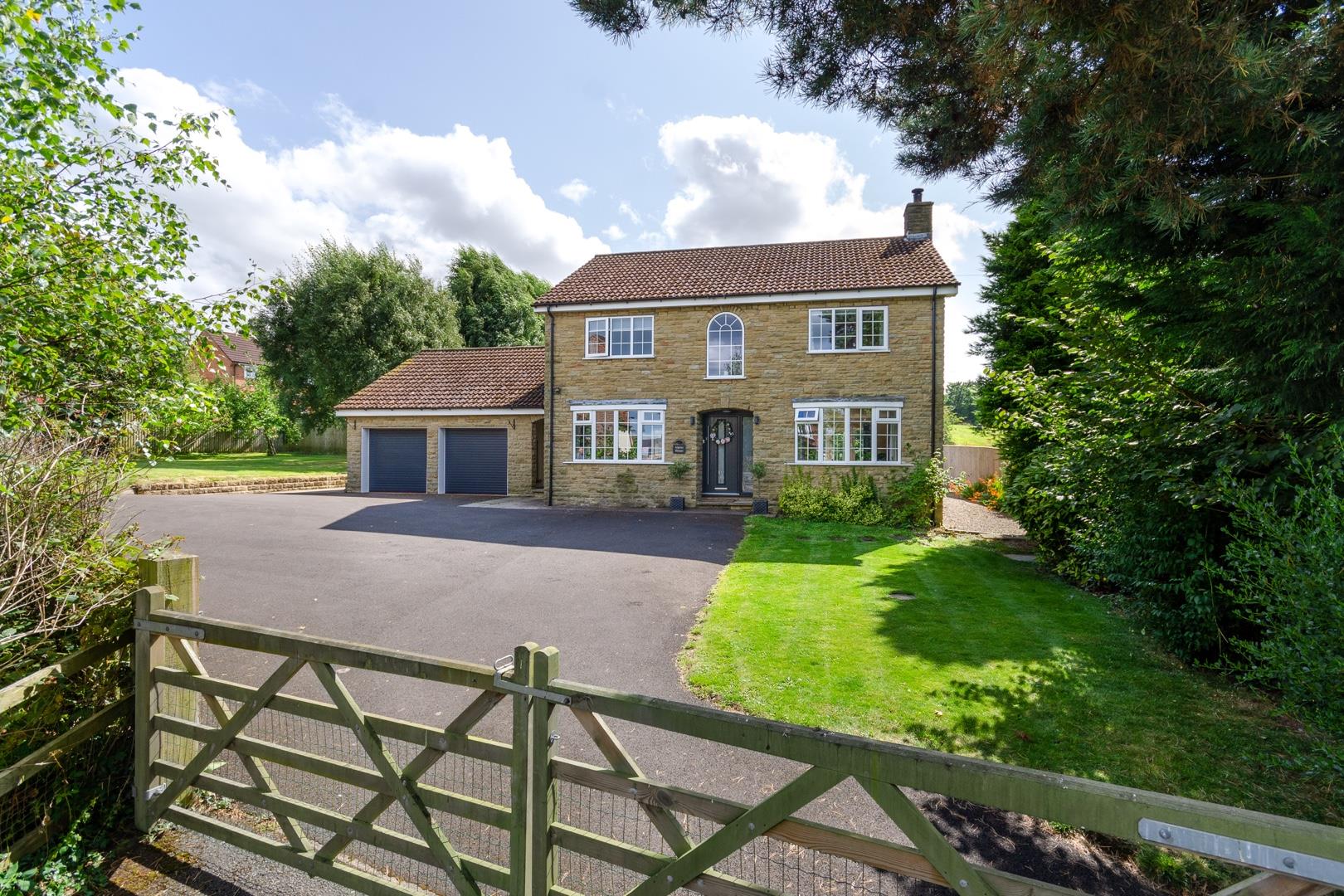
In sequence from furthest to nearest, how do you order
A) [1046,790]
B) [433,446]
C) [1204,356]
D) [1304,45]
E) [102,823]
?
[433,446], [1204,356], [102,823], [1304,45], [1046,790]

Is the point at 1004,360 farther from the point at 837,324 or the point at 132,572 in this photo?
the point at 132,572

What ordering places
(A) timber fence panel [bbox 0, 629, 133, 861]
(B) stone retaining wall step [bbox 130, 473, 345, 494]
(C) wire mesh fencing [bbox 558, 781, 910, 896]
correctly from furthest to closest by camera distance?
(B) stone retaining wall step [bbox 130, 473, 345, 494]
(A) timber fence panel [bbox 0, 629, 133, 861]
(C) wire mesh fencing [bbox 558, 781, 910, 896]

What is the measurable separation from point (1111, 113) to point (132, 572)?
245 inches

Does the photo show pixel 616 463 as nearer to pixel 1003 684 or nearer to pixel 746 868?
pixel 1003 684

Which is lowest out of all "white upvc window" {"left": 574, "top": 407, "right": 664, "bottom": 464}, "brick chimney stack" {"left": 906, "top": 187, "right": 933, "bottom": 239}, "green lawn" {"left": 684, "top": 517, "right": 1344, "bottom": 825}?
"green lawn" {"left": 684, "top": 517, "right": 1344, "bottom": 825}

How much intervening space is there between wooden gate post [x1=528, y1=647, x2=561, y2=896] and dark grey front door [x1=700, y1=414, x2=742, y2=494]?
1543 centimetres

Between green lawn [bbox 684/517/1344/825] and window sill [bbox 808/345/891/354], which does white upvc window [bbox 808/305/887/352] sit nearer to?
→ window sill [bbox 808/345/891/354]

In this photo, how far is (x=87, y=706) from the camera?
3.51m

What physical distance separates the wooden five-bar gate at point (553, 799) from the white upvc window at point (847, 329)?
13887mm

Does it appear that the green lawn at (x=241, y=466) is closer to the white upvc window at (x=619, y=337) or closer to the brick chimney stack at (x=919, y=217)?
the white upvc window at (x=619, y=337)

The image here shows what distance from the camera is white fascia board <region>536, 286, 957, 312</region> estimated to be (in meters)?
15.7

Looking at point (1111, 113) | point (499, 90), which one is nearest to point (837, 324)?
point (499, 90)

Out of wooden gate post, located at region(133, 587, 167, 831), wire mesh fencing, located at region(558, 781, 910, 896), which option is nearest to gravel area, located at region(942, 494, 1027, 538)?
wire mesh fencing, located at region(558, 781, 910, 896)

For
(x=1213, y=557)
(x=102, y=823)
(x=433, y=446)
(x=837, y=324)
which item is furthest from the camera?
(x=433, y=446)
